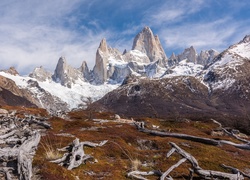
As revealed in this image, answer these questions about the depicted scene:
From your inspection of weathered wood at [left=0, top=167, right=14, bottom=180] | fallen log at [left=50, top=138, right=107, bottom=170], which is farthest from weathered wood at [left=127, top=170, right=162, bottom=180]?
weathered wood at [left=0, top=167, right=14, bottom=180]

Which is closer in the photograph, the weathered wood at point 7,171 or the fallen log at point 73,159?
the weathered wood at point 7,171

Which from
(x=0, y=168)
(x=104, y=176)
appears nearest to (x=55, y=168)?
(x=0, y=168)

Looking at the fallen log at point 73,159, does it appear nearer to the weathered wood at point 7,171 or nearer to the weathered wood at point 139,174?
the weathered wood at point 139,174

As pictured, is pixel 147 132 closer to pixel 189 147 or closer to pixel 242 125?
pixel 189 147

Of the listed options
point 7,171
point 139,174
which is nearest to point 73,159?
point 139,174

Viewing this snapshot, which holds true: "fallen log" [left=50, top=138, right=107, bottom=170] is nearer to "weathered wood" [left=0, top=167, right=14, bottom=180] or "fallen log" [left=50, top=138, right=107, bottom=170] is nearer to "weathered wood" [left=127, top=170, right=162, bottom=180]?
"weathered wood" [left=127, top=170, right=162, bottom=180]

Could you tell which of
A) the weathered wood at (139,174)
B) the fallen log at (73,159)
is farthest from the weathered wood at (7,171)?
the weathered wood at (139,174)

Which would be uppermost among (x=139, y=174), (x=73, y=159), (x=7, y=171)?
(x=7, y=171)

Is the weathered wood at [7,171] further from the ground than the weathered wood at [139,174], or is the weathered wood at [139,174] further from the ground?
the weathered wood at [7,171]

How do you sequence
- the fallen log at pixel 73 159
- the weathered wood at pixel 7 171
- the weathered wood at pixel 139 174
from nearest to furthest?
the weathered wood at pixel 7 171 → the weathered wood at pixel 139 174 → the fallen log at pixel 73 159

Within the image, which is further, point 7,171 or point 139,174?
point 139,174

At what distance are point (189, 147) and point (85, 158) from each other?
11.1 meters

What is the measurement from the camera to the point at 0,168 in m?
10.2

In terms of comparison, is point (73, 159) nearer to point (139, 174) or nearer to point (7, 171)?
point (139, 174)
